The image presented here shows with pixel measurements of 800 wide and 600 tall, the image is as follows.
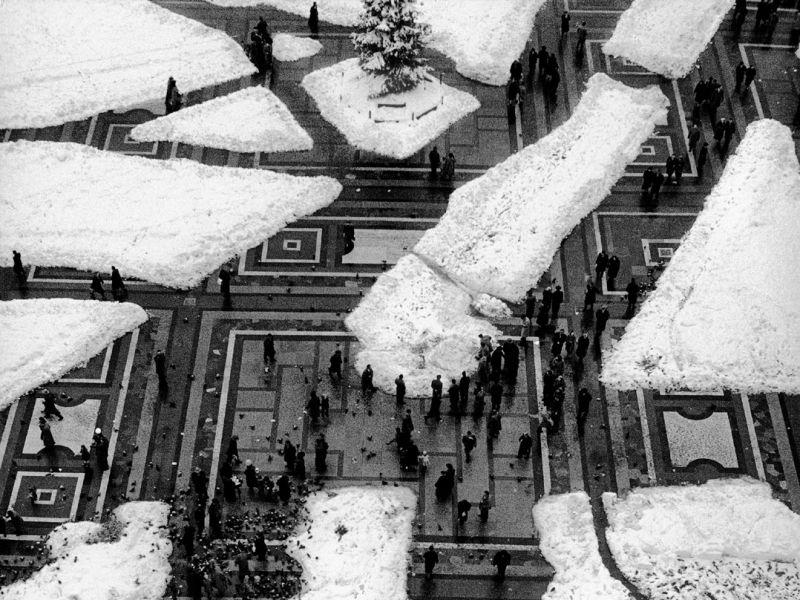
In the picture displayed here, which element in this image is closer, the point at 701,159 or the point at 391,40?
the point at 701,159

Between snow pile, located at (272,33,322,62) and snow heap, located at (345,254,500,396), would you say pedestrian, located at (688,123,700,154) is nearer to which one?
snow heap, located at (345,254,500,396)

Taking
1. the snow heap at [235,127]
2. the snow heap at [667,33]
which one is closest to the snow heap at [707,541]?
the snow heap at [235,127]

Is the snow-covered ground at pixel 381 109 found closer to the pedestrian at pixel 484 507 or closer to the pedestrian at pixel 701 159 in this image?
the pedestrian at pixel 701 159

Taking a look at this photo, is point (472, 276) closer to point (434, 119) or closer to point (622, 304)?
point (622, 304)

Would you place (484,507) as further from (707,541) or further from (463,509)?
(707,541)

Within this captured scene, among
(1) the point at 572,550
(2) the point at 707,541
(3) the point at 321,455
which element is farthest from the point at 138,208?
(2) the point at 707,541

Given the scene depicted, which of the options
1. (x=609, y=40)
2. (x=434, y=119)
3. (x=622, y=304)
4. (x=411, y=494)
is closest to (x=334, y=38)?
(x=434, y=119)
